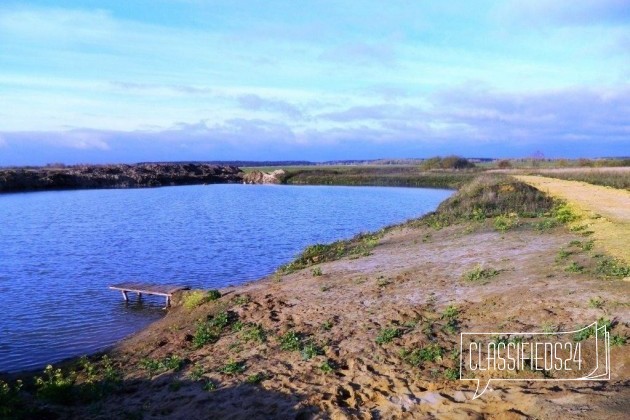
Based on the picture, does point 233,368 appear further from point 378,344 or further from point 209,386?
point 378,344

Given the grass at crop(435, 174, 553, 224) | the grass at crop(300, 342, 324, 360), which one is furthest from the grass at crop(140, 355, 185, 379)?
the grass at crop(435, 174, 553, 224)

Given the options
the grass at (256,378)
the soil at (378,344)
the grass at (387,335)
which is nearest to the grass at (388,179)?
the soil at (378,344)

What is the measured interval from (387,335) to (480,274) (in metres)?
3.91

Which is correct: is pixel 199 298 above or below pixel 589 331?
below

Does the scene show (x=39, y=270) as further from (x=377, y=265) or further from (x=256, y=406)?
(x=256, y=406)

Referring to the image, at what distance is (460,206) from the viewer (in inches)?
1212

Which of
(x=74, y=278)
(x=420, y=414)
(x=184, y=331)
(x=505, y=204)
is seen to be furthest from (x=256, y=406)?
(x=505, y=204)

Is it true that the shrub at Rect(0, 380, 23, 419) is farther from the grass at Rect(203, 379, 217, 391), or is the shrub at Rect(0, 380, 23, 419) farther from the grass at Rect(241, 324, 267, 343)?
the grass at Rect(241, 324, 267, 343)

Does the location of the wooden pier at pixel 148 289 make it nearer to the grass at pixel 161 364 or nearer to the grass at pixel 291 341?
the grass at pixel 161 364

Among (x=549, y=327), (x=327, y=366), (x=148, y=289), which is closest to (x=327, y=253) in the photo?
(x=148, y=289)

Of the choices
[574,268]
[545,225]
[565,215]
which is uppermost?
[565,215]

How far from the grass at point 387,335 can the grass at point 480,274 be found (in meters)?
3.30

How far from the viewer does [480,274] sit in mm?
13273

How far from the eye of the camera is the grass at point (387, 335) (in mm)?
10227
